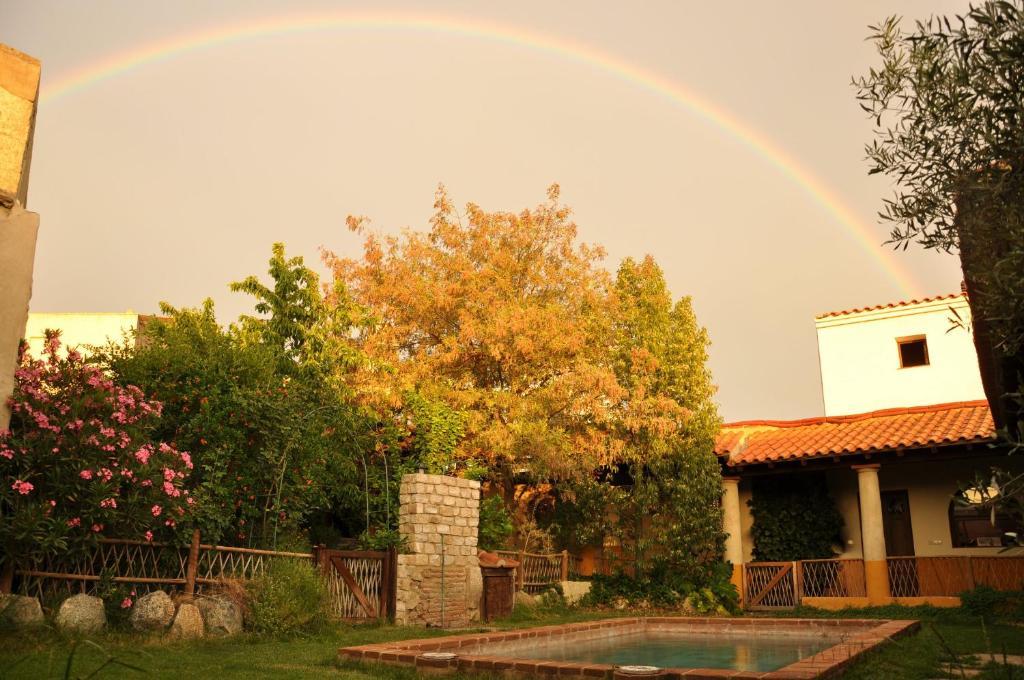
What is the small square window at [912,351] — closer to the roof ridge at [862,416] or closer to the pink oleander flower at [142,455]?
the roof ridge at [862,416]

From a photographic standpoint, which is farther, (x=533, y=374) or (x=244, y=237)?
A: (x=244, y=237)

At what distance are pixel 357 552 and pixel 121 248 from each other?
1366cm

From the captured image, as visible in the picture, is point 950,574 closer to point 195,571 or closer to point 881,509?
point 881,509

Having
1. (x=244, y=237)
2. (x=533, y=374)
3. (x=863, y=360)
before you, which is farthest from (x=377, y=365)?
(x=863, y=360)

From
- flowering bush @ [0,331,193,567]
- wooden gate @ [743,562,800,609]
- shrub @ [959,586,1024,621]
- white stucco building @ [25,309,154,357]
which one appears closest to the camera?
flowering bush @ [0,331,193,567]

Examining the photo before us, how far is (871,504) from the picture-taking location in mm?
A: 16141

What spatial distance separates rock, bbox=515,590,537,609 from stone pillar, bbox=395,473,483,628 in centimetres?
181

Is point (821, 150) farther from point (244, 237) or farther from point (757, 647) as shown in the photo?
point (244, 237)

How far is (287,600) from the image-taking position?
9.84 meters

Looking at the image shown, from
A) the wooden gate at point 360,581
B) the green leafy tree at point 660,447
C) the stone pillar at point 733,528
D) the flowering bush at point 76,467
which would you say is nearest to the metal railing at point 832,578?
the stone pillar at point 733,528

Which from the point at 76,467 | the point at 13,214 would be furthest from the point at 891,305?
the point at 13,214

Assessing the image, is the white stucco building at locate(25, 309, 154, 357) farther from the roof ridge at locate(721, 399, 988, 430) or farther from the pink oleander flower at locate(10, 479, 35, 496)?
the pink oleander flower at locate(10, 479, 35, 496)

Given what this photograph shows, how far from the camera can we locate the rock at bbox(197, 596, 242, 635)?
30.0 ft

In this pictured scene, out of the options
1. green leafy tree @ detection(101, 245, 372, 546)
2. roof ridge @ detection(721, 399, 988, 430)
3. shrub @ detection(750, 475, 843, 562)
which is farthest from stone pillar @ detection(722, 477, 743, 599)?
green leafy tree @ detection(101, 245, 372, 546)
